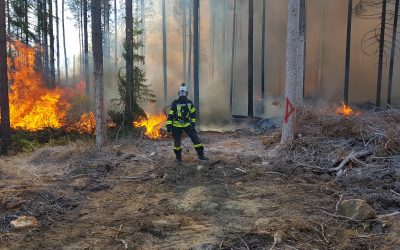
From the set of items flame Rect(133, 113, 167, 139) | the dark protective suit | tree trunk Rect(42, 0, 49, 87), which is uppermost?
tree trunk Rect(42, 0, 49, 87)

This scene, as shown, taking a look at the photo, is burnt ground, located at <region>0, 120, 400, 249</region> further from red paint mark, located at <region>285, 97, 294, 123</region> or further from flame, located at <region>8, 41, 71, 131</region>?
flame, located at <region>8, 41, 71, 131</region>

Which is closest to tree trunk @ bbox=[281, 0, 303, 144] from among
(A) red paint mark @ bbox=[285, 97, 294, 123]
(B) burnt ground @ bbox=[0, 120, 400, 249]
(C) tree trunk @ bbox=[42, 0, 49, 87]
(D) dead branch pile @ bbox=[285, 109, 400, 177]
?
(A) red paint mark @ bbox=[285, 97, 294, 123]

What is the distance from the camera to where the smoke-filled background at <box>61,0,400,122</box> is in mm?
32562

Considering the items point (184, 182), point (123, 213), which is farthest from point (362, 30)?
point (123, 213)

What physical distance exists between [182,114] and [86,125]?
872cm

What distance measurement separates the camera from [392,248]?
4281 mm

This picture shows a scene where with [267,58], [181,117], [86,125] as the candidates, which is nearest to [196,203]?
[181,117]

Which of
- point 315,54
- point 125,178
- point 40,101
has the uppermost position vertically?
point 315,54

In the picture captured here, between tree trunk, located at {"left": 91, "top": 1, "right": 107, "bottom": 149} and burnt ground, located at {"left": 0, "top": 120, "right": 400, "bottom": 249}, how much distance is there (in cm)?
218

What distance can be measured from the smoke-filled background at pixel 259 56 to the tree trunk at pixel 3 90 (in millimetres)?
15138

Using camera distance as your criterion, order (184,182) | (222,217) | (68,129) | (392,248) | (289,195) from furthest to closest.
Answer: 1. (68,129)
2. (184,182)
3. (289,195)
4. (222,217)
5. (392,248)

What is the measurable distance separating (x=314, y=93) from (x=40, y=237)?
31.7m

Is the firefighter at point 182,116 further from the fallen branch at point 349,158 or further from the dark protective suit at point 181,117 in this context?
the fallen branch at point 349,158

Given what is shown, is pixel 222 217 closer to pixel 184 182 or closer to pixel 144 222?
pixel 144 222
